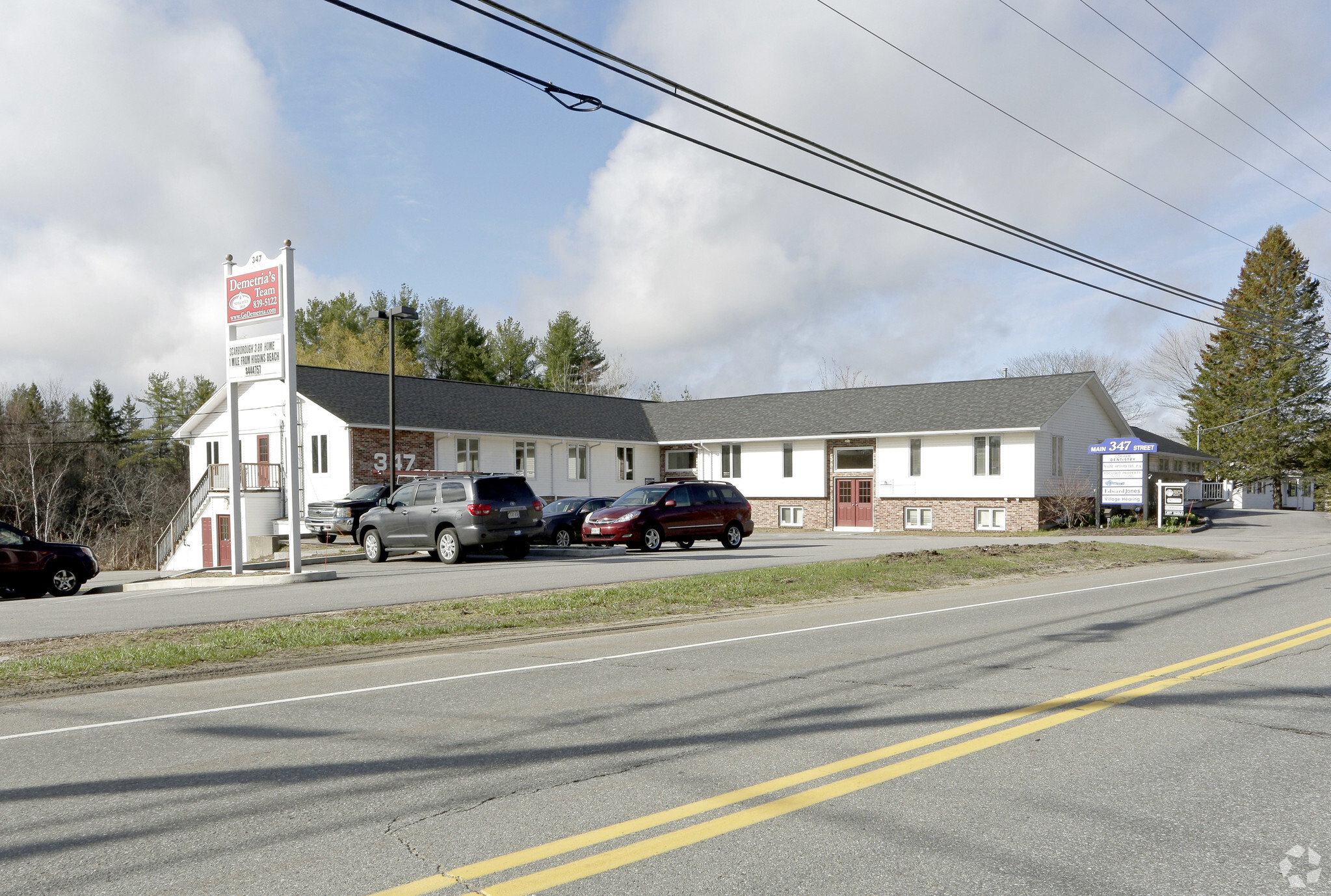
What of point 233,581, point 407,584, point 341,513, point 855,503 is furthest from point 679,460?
point 407,584

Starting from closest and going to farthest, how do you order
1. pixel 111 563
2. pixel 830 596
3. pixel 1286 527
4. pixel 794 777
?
pixel 794 777 < pixel 830 596 < pixel 1286 527 < pixel 111 563

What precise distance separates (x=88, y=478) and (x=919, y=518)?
179 feet

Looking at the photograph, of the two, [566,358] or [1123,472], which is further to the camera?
[566,358]

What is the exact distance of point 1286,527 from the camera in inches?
1455

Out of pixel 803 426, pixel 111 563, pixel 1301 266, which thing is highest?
pixel 1301 266

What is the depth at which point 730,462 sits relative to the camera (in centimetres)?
4788

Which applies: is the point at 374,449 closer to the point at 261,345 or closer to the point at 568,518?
the point at 568,518

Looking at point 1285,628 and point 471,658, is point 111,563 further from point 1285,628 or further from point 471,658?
point 1285,628

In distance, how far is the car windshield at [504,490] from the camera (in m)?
21.8

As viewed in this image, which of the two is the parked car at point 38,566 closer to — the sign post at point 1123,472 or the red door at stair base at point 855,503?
the red door at stair base at point 855,503

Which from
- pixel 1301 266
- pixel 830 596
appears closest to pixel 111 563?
pixel 830 596

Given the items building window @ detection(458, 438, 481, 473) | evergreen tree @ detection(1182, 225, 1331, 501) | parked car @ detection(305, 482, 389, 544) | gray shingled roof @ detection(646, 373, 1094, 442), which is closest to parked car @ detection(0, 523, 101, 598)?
parked car @ detection(305, 482, 389, 544)

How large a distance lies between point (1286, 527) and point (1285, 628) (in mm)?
31173

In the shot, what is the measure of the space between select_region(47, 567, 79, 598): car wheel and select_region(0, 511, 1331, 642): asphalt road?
75cm
